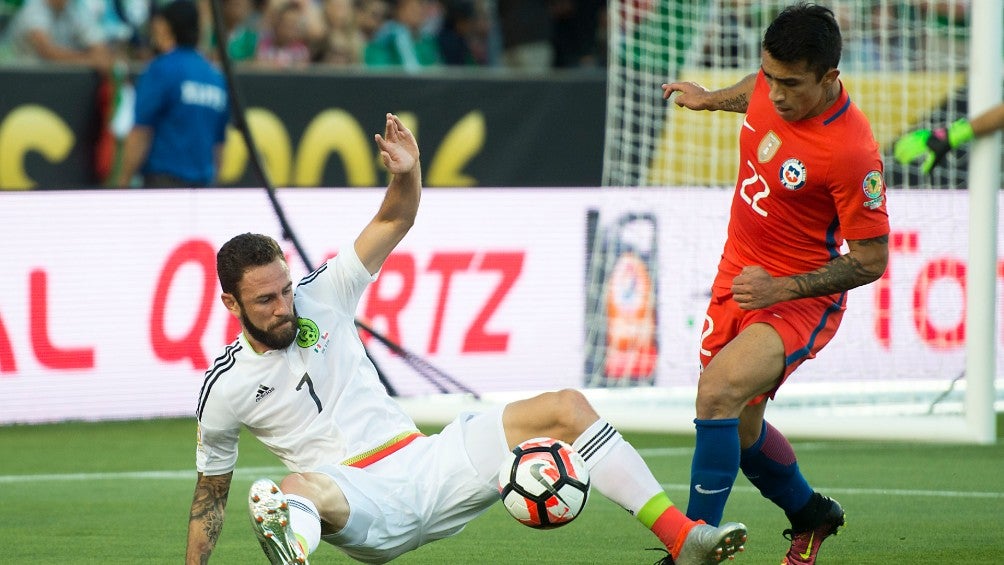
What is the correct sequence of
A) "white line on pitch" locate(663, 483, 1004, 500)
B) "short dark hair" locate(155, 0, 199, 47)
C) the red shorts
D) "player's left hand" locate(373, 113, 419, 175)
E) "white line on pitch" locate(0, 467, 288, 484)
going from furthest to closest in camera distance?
"short dark hair" locate(155, 0, 199, 47) < "white line on pitch" locate(0, 467, 288, 484) < "white line on pitch" locate(663, 483, 1004, 500) < the red shorts < "player's left hand" locate(373, 113, 419, 175)

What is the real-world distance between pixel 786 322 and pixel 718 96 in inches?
37.8

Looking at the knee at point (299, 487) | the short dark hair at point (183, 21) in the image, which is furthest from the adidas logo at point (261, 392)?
the short dark hair at point (183, 21)

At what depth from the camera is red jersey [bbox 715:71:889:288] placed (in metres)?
5.51

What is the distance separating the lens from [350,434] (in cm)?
527

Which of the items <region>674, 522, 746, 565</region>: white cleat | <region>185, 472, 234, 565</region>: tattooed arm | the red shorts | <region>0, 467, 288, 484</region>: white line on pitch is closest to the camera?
<region>674, 522, 746, 565</region>: white cleat

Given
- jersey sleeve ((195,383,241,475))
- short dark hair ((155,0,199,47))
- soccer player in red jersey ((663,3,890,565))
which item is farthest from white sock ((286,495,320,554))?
short dark hair ((155,0,199,47))

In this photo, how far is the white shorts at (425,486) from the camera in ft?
16.7

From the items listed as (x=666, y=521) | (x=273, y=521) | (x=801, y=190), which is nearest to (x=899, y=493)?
(x=801, y=190)

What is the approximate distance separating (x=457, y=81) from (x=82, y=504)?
23.6 feet

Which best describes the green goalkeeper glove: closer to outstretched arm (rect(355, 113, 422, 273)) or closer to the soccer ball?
outstretched arm (rect(355, 113, 422, 273))

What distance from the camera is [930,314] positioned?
10797mm

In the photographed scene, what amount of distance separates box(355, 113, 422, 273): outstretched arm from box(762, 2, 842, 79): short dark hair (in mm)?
1239

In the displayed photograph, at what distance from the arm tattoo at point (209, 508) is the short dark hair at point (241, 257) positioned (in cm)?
60

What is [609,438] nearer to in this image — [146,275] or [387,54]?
[146,275]
